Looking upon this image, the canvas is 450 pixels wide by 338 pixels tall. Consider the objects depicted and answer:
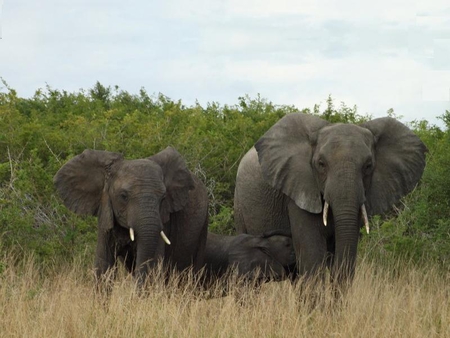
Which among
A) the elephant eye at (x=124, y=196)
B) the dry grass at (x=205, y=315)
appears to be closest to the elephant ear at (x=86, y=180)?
the elephant eye at (x=124, y=196)

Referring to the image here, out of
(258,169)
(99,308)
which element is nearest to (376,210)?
(258,169)

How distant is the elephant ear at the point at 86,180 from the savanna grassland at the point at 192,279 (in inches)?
29.2

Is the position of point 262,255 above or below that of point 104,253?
below

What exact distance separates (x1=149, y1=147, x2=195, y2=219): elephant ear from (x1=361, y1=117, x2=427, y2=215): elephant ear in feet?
6.00

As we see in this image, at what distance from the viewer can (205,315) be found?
843 cm

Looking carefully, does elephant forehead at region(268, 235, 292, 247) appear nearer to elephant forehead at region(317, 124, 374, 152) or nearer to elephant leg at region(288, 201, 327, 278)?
elephant leg at region(288, 201, 327, 278)

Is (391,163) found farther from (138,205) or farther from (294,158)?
(138,205)

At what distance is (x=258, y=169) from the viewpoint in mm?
10664

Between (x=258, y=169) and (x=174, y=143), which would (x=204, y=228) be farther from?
(x=174, y=143)

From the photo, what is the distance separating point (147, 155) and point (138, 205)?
472 cm

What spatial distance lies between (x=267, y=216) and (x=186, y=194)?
89 cm

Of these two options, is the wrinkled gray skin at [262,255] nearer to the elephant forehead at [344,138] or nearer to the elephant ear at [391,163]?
the elephant ear at [391,163]

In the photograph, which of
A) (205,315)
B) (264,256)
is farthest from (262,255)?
(205,315)

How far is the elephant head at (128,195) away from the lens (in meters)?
9.28
